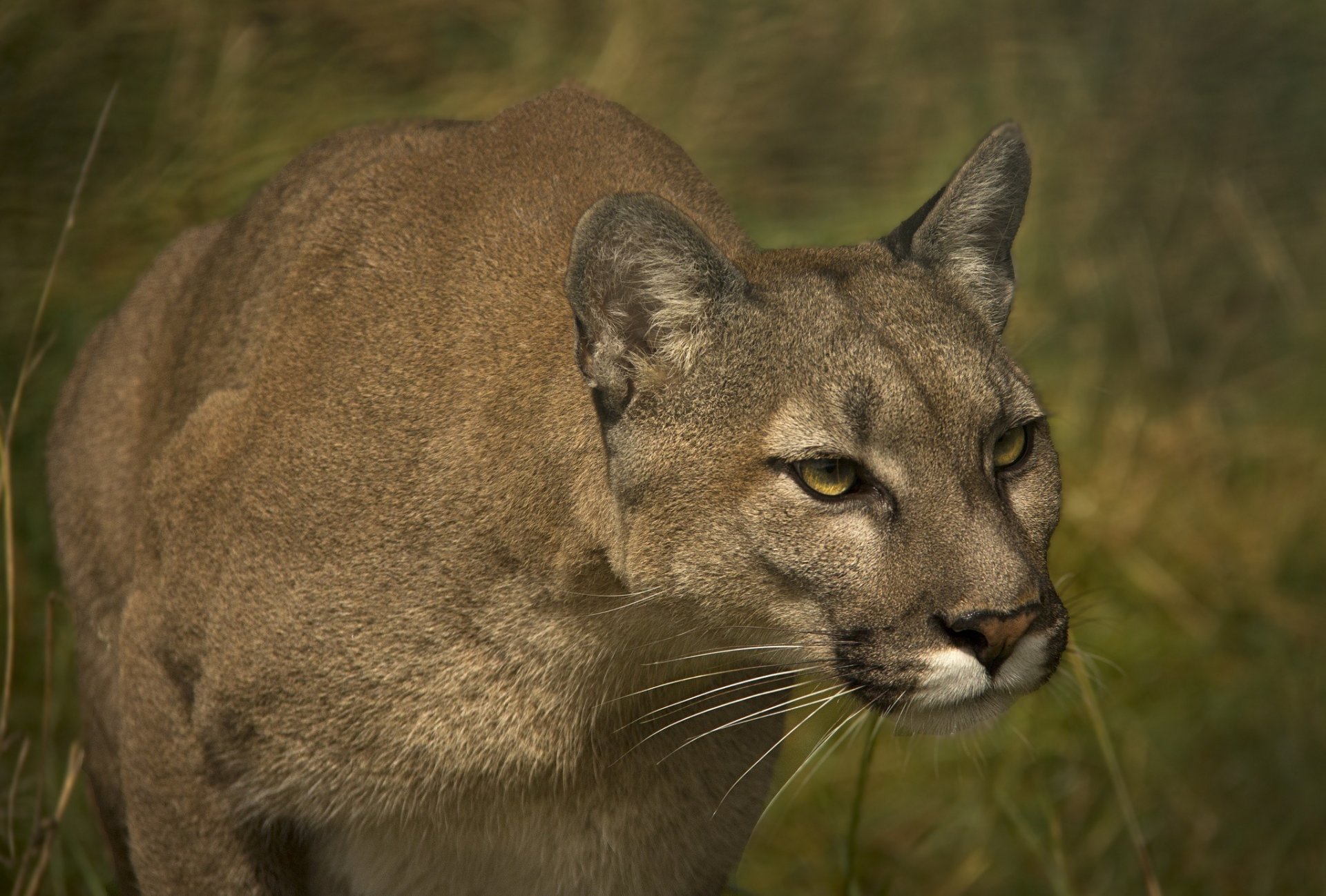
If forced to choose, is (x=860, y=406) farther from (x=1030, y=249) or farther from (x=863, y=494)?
(x=1030, y=249)

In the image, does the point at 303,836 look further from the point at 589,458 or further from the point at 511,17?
the point at 511,17

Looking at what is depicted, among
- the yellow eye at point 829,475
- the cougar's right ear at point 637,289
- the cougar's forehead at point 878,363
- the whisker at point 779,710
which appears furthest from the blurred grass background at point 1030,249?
the cougar's right ear at point 637,289

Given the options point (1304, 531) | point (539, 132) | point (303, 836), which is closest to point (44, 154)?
point (539, 132)

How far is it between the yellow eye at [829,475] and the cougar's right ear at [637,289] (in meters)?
0.41

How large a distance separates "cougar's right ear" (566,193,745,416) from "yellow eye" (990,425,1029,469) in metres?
0.70

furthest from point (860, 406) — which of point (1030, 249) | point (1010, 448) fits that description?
point (1030, 249)

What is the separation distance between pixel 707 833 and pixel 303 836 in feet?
3.47

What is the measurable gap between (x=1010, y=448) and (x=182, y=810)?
227 cm

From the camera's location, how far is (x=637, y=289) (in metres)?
3.63

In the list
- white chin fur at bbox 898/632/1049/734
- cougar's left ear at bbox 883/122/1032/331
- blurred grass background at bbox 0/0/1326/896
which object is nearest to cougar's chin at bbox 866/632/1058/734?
white chin fur at bbox 898/632/1049/734

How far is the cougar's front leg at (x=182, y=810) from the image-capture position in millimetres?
4047

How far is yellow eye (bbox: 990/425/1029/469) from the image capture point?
12.1 feet

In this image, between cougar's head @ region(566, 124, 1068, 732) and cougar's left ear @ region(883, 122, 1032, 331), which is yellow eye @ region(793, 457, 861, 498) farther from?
cougar's left ear @ region(883, 122, 1032, 331)

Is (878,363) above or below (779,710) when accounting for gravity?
above
